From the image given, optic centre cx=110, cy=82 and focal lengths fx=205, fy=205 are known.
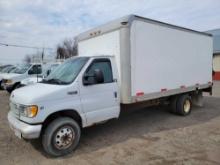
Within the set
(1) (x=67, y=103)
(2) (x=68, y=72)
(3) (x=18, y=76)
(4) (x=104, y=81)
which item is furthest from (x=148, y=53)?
(3) (x=18, y=76)

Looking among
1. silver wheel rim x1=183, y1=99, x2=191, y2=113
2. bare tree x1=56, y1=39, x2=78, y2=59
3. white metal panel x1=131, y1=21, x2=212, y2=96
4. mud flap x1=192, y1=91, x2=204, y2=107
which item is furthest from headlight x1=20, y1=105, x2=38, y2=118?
bare tree x1=56, y1=39, x2=78, y2=59

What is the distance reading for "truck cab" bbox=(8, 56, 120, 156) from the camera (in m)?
4.18

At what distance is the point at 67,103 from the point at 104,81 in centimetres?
110

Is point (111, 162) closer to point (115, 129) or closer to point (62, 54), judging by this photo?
point (115, 129)

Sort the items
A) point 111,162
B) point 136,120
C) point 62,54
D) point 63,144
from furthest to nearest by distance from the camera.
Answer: point 62,54
point 136,120
point 63,144
point 111,162

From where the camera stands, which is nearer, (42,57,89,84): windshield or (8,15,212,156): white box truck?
(8,15,212,156): white box truck

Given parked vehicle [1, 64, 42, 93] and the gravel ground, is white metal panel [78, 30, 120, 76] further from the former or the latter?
parked vehicle [1, 64, 42, 93]

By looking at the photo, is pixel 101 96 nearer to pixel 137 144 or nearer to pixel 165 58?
pixel 137 144

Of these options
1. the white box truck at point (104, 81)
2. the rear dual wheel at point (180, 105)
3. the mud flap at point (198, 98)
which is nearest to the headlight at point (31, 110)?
the white box truck at point (104, 81)

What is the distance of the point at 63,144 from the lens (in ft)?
15.0

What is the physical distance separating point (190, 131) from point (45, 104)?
13.8 ft

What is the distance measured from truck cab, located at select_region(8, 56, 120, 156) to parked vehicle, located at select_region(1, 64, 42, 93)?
25.7 ft

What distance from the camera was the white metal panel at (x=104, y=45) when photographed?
541cm

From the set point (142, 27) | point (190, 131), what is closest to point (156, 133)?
point (190, 131)
